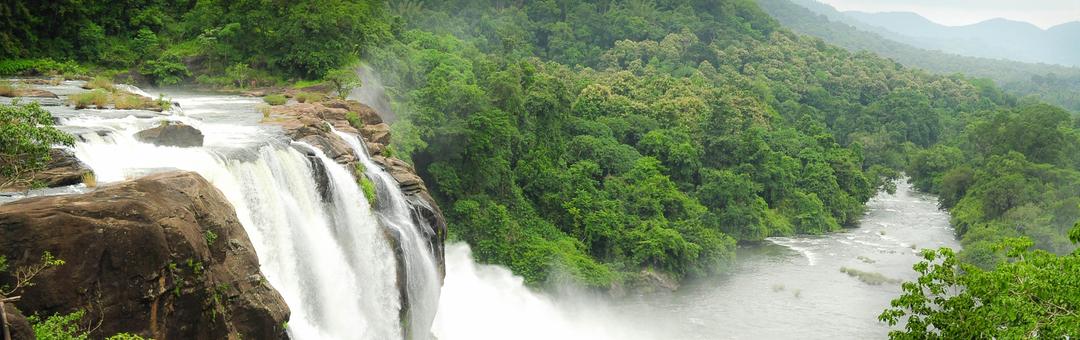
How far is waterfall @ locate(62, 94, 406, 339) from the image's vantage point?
1709 centimetres

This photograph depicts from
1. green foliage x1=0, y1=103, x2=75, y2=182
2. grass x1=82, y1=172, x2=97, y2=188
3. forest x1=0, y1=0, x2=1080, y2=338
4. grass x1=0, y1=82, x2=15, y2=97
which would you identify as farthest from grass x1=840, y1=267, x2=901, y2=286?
green foliage x1=0, y1=103, x2=75, y2=182

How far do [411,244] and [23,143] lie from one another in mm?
11660

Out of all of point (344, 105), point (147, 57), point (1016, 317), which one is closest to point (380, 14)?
point (147, 57)

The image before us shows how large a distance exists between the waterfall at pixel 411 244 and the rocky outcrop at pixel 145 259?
26.4 feet

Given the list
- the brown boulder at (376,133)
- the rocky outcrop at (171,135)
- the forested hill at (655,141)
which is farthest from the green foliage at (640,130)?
the rocky outcrop at (171,135)

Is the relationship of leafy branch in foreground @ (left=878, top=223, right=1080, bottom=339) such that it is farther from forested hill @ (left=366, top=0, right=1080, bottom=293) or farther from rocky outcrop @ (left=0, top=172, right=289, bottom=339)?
forested hill @ (left=366, top=0, right=1080, bottom=293)

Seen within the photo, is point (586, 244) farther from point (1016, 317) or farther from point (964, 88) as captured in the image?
point (964, 88)

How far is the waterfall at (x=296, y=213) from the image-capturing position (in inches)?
673

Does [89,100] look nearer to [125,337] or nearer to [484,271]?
[125,337]

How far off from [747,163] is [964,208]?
1403cm

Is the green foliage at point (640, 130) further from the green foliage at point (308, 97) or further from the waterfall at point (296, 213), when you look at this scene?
the waterfall at point (296, 213)

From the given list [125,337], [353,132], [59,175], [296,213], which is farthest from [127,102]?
[125,337]

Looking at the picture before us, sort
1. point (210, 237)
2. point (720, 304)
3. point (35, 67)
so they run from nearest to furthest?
point (210, 237), point (35, 67), point (720, 304)

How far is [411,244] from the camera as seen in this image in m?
23.8
